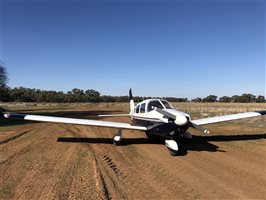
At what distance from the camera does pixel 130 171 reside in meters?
8.10

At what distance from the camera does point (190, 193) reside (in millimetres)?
6270

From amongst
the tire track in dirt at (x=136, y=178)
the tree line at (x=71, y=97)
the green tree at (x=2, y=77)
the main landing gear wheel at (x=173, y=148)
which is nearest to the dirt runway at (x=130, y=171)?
the tire track in dirt at (x=136, y=178)

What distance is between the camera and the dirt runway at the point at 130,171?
624 cm

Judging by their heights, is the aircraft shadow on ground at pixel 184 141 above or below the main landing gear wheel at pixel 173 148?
below

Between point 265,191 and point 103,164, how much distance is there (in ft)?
15.1

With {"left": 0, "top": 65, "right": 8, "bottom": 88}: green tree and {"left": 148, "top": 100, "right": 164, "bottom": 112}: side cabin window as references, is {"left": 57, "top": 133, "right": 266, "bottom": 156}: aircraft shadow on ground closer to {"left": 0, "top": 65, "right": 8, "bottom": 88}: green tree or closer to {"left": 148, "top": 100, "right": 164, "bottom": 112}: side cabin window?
{"left": 148, "top": 100, "right": 164, "bottom": 112}: side cabin window

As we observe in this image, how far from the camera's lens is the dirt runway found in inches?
246

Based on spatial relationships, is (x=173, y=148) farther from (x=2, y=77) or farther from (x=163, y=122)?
(x=2, y=77)

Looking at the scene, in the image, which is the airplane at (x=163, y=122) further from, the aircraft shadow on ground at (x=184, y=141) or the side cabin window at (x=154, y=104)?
the aircraft shadow on ground at (x=184, y=141)

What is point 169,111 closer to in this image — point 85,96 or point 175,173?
point 175,173

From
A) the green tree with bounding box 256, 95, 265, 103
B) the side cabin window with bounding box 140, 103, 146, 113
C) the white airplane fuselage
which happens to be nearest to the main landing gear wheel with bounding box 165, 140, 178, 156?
the white airplane fuselage

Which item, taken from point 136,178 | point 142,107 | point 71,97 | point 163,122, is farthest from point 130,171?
point 71,97

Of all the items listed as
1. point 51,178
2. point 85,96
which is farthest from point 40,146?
point 85,96

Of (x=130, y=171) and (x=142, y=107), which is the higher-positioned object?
(x=142, y=107)
